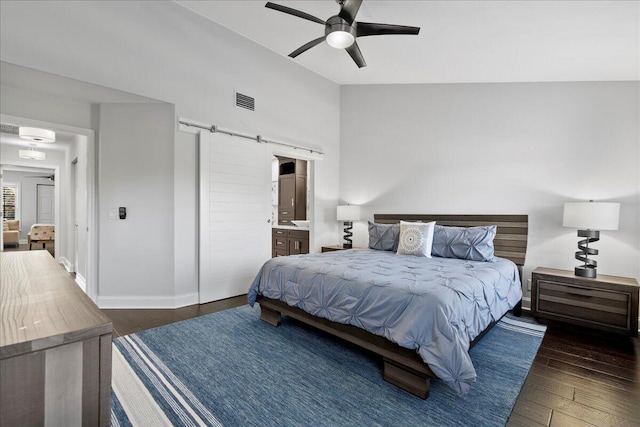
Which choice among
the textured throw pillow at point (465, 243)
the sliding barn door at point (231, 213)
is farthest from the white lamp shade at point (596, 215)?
the sliding barn door at point (231, 213)

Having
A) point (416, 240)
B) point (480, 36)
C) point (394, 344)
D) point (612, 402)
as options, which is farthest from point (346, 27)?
point (612, 402)

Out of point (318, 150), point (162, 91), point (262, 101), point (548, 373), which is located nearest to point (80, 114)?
point (162, 91)

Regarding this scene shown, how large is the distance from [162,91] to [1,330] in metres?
3.25

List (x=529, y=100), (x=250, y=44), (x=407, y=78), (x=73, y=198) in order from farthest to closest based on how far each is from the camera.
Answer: (x=73, y=198) → (x=407, y=78) → (x=250, y=44) → (x=529, y=100)

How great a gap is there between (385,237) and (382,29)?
2.30 m

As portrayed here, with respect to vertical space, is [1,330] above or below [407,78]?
below

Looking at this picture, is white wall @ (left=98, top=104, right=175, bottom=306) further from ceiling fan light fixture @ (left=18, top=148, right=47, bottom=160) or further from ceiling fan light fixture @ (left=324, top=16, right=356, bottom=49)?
ceiling fan light fixture @ (left=18, top=148, right=47, bottom=160)

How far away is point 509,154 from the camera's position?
3828mm

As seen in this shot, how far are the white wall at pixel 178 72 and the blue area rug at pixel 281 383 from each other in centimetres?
128

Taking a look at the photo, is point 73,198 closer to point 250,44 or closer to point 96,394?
point 250,44

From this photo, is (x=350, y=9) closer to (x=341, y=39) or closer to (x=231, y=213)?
(x=341, y=39)

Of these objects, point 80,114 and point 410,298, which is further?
point 80,114

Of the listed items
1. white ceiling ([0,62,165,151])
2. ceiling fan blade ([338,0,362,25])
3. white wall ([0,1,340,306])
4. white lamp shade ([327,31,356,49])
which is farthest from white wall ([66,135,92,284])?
ceiling fan blade ([338,0,362,25])

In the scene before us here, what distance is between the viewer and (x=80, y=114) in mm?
3496
